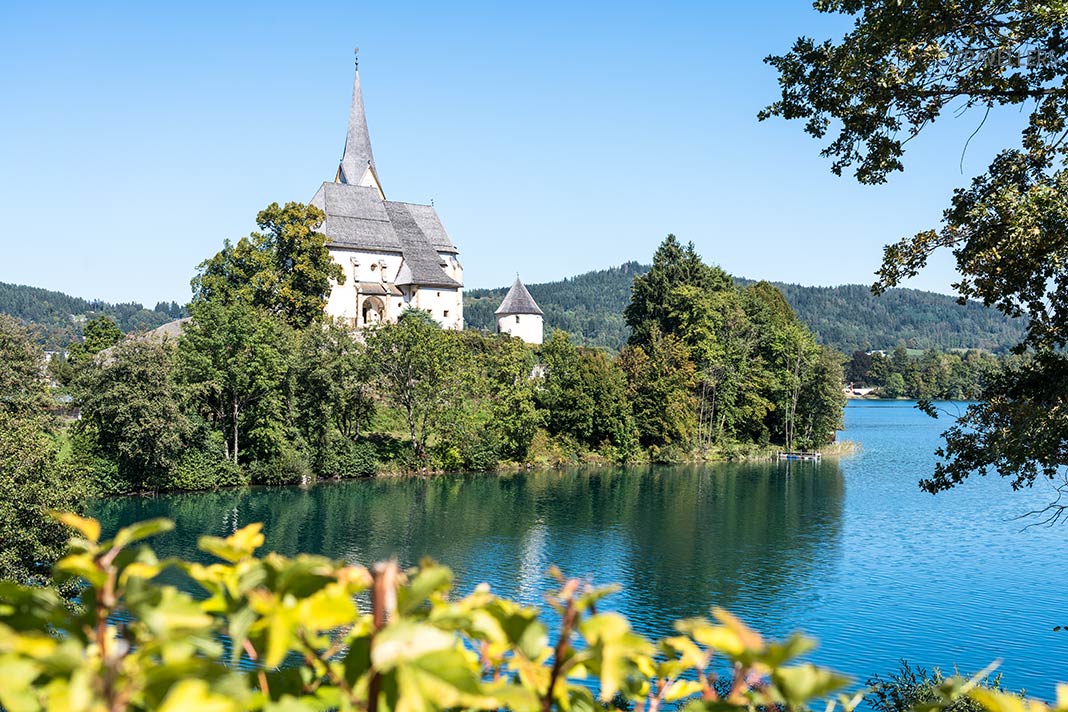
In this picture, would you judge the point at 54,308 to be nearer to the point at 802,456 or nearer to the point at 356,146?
the point at 356,146

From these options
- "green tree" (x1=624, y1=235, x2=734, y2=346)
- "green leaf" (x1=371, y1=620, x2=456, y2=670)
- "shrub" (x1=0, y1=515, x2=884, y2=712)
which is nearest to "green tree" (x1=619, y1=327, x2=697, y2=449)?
"green tree" (x1=624, y1=235, x2=734, y2=346)

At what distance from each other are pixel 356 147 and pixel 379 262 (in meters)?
12.7

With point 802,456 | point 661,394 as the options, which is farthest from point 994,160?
point 802,456

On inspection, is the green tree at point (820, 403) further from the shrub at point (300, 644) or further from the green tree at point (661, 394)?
the shrub at point (300, 644)

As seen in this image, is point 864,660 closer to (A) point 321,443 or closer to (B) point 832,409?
(A) point 321,443

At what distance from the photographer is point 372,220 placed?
2265 inches

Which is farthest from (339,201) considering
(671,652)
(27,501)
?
(671,652)

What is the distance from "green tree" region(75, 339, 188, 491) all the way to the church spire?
35304 mm

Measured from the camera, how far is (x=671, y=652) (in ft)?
6.20

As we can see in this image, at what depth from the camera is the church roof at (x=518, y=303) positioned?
61.2 m

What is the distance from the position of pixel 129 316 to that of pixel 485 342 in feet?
532

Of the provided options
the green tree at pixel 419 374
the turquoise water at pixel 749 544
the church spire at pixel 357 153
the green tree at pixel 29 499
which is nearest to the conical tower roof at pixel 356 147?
the church spire at pixel 357 153

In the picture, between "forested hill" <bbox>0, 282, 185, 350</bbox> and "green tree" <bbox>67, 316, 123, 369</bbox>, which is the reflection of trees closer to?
"green tree" <bbox>67, 316, 123, 369</bbox>

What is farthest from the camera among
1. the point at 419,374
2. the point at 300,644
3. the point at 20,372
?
the point at 419,374
